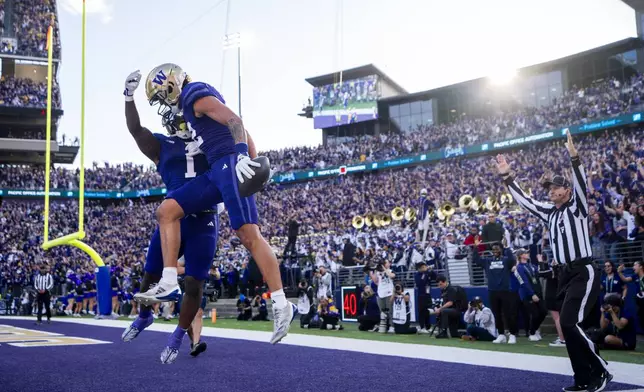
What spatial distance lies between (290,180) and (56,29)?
936 inches

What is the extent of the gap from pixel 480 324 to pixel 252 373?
6241 millimetres

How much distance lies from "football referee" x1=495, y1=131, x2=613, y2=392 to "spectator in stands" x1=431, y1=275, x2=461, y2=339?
20.2 ft

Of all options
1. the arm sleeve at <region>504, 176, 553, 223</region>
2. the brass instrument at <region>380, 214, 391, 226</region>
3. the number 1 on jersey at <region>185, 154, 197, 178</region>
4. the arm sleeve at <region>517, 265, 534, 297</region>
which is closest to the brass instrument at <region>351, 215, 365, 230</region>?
the brass instrument at <region>380, 214, 391, 226</region>

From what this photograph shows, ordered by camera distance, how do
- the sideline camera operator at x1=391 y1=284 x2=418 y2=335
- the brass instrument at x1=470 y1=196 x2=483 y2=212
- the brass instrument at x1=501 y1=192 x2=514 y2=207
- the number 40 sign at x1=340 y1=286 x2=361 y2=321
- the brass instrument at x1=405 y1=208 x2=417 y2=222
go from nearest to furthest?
1. the sideline camera operator at x1=391 y1=284 x2=418 y2=335
2. the number 40 sign at x1=340 y1=286 x2=361 y2=321
3. the brass instrument at x1=501 y1=192 x2=514 y2=207
4. the brass instrument at x1=470 y1=196 x2=483 y2=212
5. the brass instrument at x1=405 y1=208 x2=417 y2=222

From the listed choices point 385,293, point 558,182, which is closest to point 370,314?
point 385,293

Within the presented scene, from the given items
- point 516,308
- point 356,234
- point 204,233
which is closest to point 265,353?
point 204,233

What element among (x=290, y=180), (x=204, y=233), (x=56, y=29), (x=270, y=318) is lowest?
(x=270, y=318)

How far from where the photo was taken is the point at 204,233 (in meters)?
5.03

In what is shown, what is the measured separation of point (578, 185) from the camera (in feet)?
17.4

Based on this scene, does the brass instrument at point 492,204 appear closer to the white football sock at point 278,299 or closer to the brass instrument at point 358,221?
the brass instrument at point 358,221

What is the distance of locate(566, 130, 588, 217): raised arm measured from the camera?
17.2 feet

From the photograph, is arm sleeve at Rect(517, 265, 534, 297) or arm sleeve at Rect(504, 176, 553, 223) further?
arm sleeve at Rect(517, 265, 534, 297)

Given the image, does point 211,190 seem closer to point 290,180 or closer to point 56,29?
point 290,180

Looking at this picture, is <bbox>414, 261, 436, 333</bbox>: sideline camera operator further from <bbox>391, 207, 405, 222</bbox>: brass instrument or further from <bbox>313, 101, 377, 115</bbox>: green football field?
<bbox>313, 101, 377, 115</bbox>: green football field
